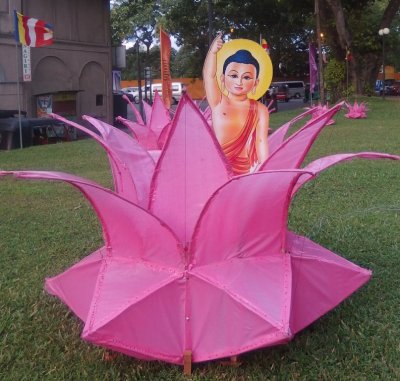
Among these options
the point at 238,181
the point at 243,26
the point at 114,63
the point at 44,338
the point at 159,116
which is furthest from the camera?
the point at 243,26

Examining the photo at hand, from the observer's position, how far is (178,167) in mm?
3094

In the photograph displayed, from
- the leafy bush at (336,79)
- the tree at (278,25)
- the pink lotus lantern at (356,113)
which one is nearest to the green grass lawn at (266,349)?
the pink lotus lantern at (356,113)

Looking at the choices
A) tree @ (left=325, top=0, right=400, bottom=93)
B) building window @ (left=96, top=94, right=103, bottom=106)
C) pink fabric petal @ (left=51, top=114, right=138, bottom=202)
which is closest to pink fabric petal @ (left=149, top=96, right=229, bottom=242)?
pink fabric petal @ (left=51, top=114, right=138, bottom=202)

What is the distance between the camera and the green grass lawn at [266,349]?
10.1 ft

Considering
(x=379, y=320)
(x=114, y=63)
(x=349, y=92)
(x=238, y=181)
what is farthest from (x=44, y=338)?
(x=349, y=92)

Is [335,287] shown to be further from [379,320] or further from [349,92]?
[349,92]

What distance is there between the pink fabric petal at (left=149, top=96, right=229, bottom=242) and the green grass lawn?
78cm

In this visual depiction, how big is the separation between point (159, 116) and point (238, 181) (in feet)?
9.63

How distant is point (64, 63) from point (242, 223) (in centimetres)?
1852

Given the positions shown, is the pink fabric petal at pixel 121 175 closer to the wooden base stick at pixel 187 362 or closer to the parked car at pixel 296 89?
the wooden base stick at pixel 187 362

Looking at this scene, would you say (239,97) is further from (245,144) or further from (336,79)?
(336,79)

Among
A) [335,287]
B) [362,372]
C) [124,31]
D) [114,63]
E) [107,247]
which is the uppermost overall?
[124,31]

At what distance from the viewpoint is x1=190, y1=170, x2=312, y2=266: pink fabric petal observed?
9.39 ft

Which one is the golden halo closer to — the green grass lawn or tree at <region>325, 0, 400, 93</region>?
the green grass lawn
